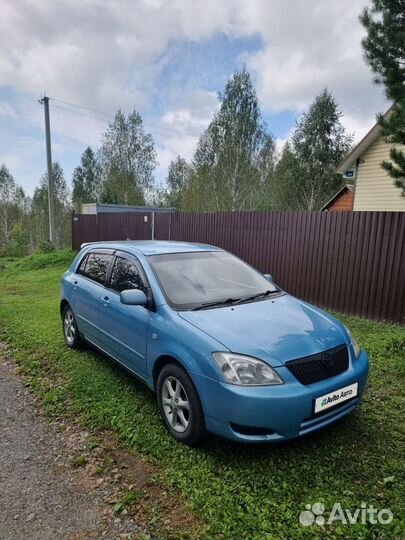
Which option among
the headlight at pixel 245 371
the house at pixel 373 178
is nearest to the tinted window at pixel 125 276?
the headlight at pixel 245 371

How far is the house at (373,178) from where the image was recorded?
10789mm

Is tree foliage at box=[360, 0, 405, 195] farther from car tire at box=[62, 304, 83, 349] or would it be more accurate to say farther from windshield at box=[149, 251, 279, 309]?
car tire at box=[62, 304, 83, 349]

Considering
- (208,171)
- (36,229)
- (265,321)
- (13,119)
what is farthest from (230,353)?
(36,229)

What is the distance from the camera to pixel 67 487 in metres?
2.43

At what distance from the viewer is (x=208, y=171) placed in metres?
23.6

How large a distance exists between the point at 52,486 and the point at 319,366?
6.88 feet

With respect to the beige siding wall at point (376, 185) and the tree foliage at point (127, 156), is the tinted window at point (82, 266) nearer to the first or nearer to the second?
the beige siding wall at point (376, 185)

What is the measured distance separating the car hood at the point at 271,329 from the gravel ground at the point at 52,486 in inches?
50.0

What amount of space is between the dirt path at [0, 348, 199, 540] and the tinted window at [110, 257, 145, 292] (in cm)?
142

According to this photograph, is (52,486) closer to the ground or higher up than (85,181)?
closer to the ground

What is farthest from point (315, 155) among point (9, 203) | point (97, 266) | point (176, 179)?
point (9, 203)

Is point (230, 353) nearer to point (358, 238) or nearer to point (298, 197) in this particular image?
point (358, 238)

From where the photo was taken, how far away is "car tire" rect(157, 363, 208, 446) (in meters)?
2.59

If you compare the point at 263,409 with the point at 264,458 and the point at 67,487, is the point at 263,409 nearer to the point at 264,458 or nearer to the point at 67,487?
the point at 264,458
